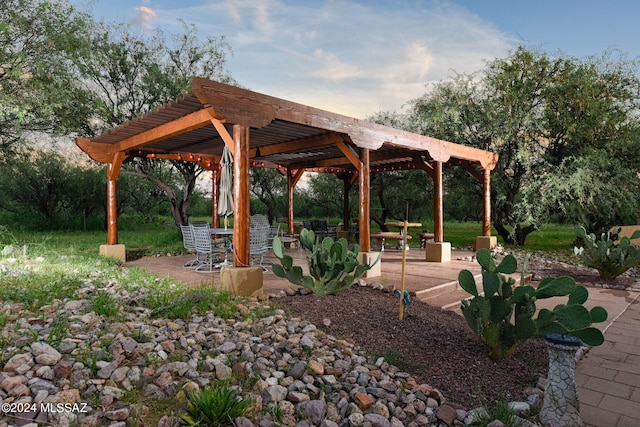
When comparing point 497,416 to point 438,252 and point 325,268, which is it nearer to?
point 325,268

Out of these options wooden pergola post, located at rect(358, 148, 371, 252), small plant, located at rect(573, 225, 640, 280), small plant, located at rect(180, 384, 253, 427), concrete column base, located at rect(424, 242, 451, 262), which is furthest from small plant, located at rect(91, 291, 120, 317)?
small plant, located at rect(573, 225, 640, 280)

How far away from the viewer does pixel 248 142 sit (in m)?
4.49

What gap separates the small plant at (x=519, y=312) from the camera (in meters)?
2.49

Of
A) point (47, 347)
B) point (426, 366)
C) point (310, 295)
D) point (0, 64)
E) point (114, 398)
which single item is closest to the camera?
point (114, 398)

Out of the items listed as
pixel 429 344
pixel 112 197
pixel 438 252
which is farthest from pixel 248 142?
pixel 438 252

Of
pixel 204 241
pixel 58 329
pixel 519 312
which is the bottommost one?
pixel 58 329

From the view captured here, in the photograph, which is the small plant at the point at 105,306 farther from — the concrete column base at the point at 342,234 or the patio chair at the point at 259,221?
the concrete column base at the point at 342,234

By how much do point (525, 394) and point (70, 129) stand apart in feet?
37.1

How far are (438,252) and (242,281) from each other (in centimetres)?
488

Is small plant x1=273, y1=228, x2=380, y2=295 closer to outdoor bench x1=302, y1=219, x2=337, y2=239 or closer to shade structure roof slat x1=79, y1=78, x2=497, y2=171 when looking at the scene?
shade structure roof slat x1=79, y1=78, x2=497, y2=171

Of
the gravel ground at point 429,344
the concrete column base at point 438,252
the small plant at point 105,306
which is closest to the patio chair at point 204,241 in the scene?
the gravel ground at point 429,344

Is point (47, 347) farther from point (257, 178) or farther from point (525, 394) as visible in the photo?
point (257, 178)

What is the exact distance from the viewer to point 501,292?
9.27 ft

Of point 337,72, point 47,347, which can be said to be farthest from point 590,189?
point 47,347
